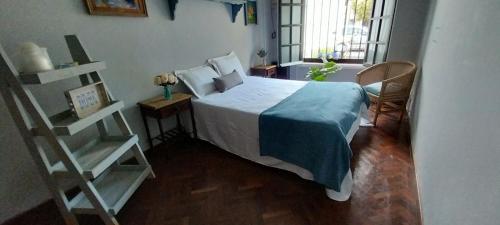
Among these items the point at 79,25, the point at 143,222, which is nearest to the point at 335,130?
the point at 143,222

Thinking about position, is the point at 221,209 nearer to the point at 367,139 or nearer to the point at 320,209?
the point at 320,209

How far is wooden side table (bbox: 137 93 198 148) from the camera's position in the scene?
2129 millimetres

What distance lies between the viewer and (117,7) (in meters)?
1.96

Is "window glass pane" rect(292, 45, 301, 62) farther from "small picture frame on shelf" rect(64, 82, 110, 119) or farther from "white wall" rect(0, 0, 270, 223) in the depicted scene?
"small picture frame on shelf" rect(64, 82, 110, 119)

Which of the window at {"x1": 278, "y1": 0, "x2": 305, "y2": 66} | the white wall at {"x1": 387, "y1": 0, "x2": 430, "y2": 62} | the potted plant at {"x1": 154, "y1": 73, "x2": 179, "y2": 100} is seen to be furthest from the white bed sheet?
the window at {"x1": 278, "y1": 0, "x2": 305, "y2": 66}

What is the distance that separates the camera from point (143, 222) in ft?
Answer: 5.10

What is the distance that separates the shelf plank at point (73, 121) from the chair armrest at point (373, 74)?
10.4 ft

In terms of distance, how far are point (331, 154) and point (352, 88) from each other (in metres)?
1.22

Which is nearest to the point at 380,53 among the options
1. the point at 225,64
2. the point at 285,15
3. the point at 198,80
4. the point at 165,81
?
the point at 285,15

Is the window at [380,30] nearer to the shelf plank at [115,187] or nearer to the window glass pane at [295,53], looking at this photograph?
the window glass pane at [295,53]

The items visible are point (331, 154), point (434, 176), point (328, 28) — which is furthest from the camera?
point (328, 28)

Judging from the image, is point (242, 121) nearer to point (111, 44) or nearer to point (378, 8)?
point (111, 44)

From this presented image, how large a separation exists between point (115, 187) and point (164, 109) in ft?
2.63

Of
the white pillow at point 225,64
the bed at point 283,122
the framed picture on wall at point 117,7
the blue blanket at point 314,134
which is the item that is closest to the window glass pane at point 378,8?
the bed at point 283,122
